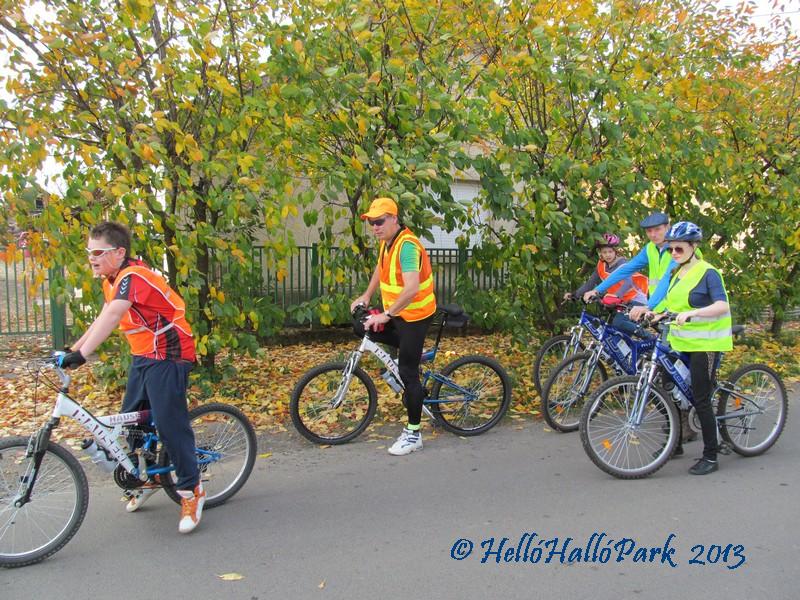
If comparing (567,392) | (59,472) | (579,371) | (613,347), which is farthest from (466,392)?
(59,472)

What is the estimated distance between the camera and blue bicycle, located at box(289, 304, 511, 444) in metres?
5.05

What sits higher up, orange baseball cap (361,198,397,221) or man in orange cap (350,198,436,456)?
orange baseball cap (361,198,397,221)

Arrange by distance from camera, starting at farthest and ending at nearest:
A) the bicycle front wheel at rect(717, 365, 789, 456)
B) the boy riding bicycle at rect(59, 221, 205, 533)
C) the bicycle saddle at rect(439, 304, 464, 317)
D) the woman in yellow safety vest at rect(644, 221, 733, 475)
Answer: the bicycle saddle at rect(439, 304, 464, 317), the bicycle front wheel at rect(717, 365, 789, 456), the woman in yellow safety vest at rect(644, 221, 733, 475), the boy riding bicycle at rect(59, 221, 205, 533)

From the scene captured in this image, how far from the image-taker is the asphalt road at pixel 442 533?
→ 10.2ft

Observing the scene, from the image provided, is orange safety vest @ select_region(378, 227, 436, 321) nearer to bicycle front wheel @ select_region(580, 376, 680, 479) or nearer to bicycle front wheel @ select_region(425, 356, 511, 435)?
bicycle front wheel @ select_region(425, 356, 511, 435)

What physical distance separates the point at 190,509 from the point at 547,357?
4136 mm

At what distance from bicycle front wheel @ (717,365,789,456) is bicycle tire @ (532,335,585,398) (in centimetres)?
180

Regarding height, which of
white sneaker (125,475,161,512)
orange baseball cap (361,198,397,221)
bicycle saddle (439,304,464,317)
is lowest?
white sneaker (125,475,161,512)

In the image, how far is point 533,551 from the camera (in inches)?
135

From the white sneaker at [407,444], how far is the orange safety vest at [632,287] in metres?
2.56

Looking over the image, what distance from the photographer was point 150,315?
3494 millimetres

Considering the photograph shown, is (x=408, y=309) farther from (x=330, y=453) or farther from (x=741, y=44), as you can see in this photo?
(x=741, y=44)

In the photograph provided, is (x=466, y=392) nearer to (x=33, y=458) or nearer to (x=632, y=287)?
(x=632, y=287)

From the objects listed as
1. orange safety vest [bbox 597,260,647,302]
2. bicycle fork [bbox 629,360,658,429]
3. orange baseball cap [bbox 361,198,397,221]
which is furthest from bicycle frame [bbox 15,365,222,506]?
orange safety vest [bbox 597,260,647,302]
